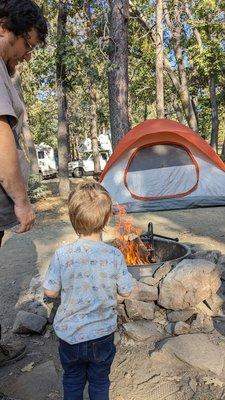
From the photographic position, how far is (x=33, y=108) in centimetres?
2998

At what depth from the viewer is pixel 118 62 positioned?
321 inches

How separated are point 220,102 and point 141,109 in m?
16.8

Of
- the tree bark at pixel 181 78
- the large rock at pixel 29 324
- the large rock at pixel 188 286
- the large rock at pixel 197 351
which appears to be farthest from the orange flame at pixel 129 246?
the tree bark at pixel 181 78

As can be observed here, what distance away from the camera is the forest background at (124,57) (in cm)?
833

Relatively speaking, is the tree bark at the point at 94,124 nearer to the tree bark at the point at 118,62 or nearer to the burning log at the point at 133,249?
the tree bark at the point at 118,62

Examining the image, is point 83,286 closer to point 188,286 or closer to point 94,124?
point 188,286

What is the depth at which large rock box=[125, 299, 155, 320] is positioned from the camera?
358 centimetres

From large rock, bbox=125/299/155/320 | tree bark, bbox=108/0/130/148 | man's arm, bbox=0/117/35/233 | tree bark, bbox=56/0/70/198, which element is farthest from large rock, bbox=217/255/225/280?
tree bark, bbox=56/0/70/198

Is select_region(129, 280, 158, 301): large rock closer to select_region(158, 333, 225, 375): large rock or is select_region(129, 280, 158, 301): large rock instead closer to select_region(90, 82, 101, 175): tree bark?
select_region(158, 333, 225, 375): large rock

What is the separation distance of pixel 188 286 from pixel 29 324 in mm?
1402

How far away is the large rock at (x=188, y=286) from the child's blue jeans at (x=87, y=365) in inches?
61.2

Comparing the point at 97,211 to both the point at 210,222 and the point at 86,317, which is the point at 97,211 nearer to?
the point at 86,317

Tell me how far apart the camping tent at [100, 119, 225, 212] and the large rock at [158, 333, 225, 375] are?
5.64 meters

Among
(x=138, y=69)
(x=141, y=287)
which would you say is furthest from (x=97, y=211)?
(x=138, y=69)
